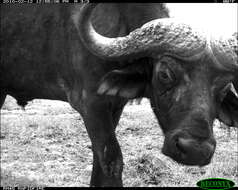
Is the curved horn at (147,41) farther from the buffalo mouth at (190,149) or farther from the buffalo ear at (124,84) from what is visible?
the buffalo mouth at (190,149)

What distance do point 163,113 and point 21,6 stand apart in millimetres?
2105

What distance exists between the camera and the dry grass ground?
4633 mm

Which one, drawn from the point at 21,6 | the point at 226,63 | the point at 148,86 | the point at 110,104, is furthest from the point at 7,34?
the point at 226,63

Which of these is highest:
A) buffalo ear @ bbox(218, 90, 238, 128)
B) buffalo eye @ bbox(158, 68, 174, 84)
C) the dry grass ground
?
buffalo eye @ bbox(158, 68, 174, 84)

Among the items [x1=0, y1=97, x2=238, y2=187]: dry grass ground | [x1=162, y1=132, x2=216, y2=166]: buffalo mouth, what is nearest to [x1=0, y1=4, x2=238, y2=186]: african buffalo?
[x1=162, y1=132, x2=216, y2=166]: buffalo mouth

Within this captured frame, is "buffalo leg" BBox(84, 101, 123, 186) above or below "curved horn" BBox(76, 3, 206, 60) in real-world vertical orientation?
below

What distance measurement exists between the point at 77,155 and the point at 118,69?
2408mm

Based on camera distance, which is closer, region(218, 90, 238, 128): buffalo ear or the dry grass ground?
region(218, 90, 238, 128): buffalo ear

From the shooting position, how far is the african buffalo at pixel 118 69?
287cm

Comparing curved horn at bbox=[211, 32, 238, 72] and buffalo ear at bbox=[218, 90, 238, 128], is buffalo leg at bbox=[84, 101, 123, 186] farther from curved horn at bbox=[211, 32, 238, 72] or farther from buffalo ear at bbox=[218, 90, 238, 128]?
curved horn at bbox=[211, 32, 238, 72]

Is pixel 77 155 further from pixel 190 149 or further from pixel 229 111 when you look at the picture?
pixel 190 149

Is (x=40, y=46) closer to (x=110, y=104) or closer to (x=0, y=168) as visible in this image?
(x=110, y=104)

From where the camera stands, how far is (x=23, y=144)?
595 centimetres

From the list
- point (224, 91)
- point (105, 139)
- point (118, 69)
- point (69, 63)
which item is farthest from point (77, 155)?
point (224, 91)
